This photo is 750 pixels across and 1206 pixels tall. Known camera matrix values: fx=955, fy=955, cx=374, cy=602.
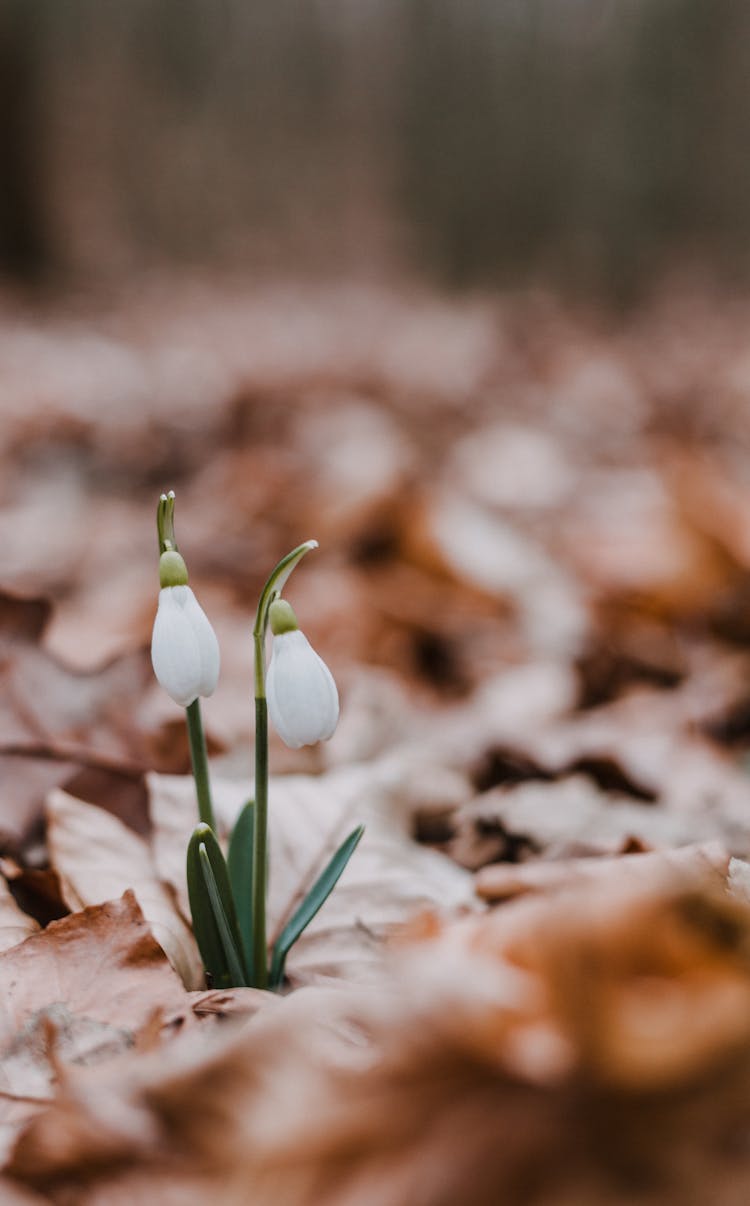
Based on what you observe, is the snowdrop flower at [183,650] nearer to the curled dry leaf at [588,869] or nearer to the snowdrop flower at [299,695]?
the snowdrop flower at [299,695]

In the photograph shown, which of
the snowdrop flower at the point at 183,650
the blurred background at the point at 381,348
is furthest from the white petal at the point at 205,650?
the blurred background at the point at 381,348

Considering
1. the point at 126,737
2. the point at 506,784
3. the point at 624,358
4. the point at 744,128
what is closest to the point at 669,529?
the point at 506,784

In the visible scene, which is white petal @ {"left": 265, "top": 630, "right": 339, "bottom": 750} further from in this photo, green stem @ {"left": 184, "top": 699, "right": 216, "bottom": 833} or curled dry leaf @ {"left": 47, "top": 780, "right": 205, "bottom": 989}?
curled dry leaf @ {"left": 47, "top": 780, "right": 205, "bottom": 989}

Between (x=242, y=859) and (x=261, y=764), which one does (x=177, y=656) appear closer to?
(x=261, y=764)

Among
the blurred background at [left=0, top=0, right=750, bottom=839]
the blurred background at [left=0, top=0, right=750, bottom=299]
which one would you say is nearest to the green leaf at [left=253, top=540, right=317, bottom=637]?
the blurred background at [left=0, top=0, right=750, bottom=839]

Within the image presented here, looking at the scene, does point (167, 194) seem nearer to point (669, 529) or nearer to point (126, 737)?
point (669, 529)

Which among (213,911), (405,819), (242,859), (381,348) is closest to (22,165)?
(381,348)
